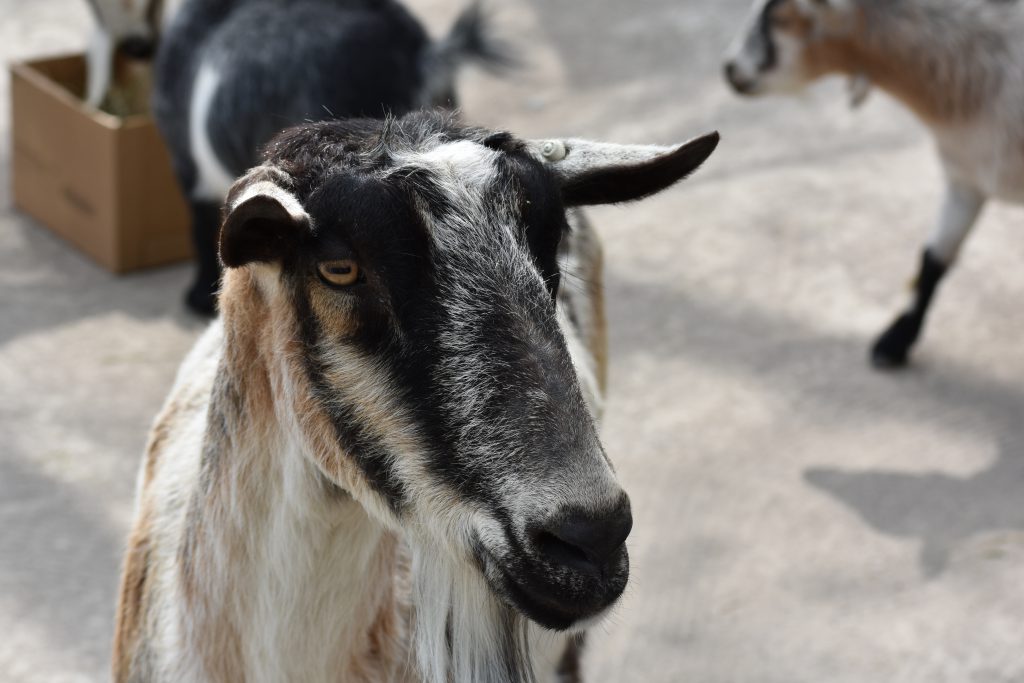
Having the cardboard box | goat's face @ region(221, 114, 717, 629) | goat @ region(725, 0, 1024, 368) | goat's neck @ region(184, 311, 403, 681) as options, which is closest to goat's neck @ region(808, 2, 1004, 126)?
goat @ region(725, 0, 1024, 368)

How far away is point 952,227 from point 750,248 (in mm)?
1094

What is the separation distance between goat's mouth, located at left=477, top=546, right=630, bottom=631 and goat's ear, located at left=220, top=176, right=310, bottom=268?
1.79ft

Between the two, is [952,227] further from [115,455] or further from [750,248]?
[115,455]

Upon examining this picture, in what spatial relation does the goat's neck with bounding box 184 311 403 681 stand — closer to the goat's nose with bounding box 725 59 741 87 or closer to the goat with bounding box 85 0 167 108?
the goat's nose with bounding box 725 59 741 87

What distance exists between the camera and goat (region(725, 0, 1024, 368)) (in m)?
5.01

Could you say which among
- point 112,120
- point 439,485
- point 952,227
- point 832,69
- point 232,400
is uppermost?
point 439,485

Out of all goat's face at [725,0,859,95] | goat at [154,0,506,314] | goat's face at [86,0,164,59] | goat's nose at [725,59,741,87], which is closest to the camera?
goat at [154,0,506,314]

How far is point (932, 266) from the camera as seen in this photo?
17.6 feet

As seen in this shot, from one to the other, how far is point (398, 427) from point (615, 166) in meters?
0.59

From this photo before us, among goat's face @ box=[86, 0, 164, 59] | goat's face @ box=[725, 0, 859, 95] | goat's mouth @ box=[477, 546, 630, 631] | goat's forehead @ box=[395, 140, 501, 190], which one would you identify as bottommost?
goat's face @ box=[86, 0, 164, 59]

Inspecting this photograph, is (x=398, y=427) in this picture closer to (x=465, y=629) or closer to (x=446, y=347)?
(x=446, y=347)

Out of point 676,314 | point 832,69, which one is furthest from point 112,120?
point 832,69

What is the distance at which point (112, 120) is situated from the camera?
Answer: 5691 millimetres

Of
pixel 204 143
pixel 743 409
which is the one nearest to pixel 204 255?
pixel 204 143
